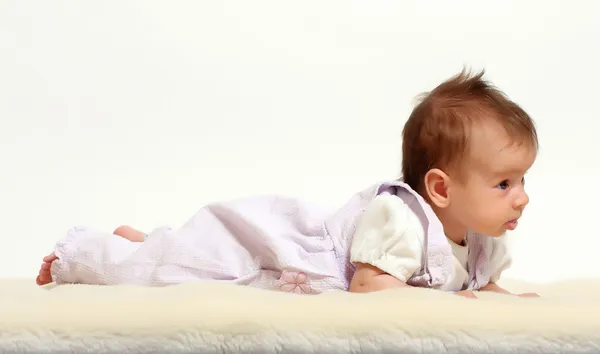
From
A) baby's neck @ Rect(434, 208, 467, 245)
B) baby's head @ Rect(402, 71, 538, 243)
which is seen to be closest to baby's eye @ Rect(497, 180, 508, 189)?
baby's head @ Rect(402, 71, 538, 243)

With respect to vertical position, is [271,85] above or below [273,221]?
above

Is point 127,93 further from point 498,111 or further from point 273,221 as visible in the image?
point 498,111

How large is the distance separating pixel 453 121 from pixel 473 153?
0.07 m

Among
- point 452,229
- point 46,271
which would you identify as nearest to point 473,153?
point 452,229

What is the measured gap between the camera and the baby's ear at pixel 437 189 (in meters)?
1.55

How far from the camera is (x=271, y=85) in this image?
299cm

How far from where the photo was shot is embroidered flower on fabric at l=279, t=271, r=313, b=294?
1550 millimetres

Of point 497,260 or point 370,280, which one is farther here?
point 497,260

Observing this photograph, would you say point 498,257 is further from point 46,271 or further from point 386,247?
point 46,271

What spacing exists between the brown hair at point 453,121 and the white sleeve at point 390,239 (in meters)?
0.10

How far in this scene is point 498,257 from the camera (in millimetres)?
1689

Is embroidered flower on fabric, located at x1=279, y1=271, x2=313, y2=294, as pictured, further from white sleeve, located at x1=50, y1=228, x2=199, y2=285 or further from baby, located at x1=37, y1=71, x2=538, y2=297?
white sleeve, located at x1=50, y1=228, x2=199, y2=285

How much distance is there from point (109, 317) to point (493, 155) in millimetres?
735

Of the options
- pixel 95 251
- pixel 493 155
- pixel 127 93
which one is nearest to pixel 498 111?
pixel 493 155
